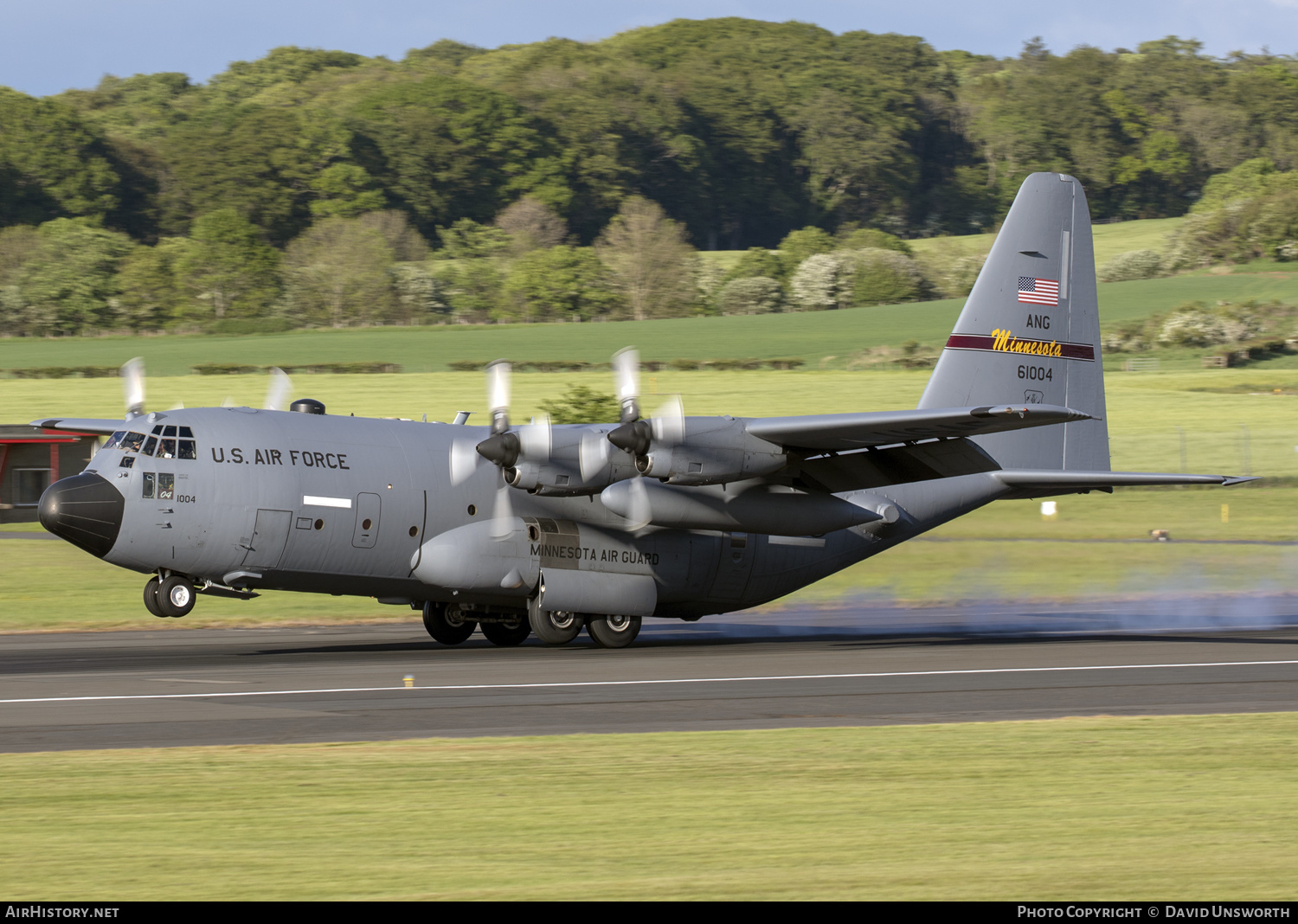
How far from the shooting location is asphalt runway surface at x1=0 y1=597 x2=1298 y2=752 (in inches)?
559

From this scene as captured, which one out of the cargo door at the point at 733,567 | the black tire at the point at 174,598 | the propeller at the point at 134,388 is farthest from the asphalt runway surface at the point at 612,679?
the propeller at the point at 134,388

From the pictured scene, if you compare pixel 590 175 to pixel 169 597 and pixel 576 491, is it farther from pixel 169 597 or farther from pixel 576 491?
pixel 169 597

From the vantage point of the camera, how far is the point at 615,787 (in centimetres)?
1070

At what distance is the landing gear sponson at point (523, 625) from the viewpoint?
22.1 meters

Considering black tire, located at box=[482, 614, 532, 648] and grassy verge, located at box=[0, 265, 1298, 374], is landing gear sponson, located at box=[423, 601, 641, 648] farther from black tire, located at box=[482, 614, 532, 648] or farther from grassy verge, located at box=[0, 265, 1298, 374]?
grassy verge, located at box=[0, 265, 1298, 374]

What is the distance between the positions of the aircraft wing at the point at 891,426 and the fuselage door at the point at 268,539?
6789mm

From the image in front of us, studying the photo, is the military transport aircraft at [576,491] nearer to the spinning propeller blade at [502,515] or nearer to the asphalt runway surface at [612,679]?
the spinning propeller blade at [502,515]

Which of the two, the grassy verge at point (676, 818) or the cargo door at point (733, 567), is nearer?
the grassy verge at point (676, 818)

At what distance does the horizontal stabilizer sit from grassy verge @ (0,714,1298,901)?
865 centimetres

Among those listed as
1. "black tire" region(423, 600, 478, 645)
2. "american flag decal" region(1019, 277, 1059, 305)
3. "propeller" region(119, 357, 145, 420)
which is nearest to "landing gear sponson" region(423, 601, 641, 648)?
"black tire" region(423, 600, 478, 645)

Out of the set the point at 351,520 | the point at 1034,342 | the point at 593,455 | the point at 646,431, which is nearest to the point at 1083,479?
the point at 1034,342

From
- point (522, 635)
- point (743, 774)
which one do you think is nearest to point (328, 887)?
point (743, 774)

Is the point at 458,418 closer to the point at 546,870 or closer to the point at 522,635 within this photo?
the point at 522,635

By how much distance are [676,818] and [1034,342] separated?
1807 centimetres
